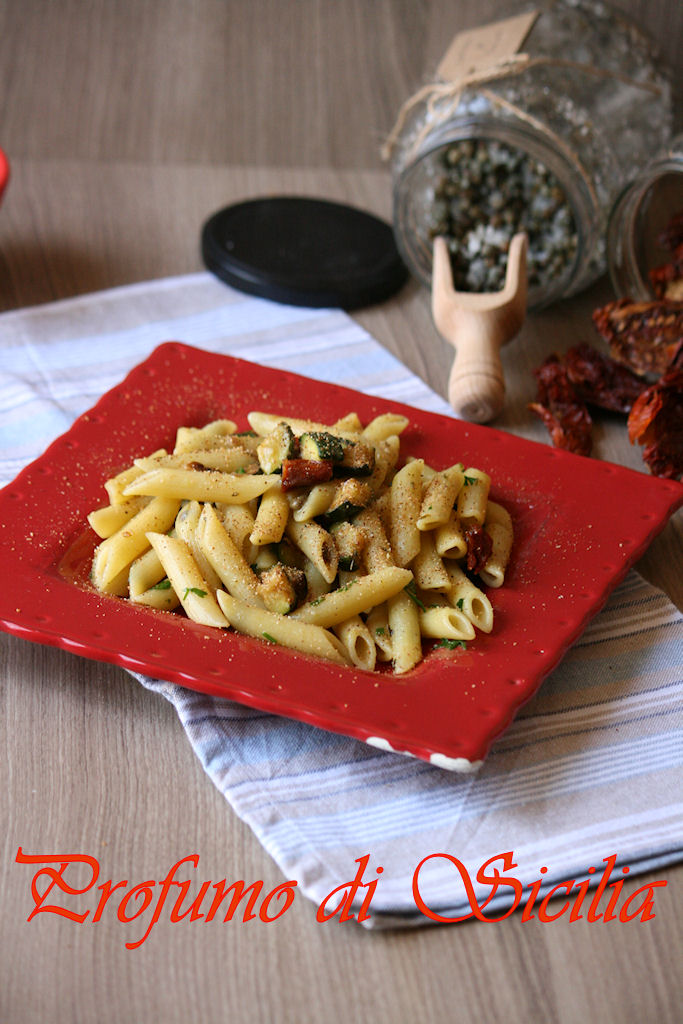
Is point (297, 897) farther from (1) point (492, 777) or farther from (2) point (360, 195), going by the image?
(2) point (360, 195)

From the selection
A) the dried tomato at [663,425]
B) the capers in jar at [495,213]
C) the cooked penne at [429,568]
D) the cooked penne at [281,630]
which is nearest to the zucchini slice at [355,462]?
the cooked penne at [429,568]

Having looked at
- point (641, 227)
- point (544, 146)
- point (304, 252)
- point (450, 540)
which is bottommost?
point (304, 252)

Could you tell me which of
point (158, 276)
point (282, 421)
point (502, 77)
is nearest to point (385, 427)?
point (282, 421)

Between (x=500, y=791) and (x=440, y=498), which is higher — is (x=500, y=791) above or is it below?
below

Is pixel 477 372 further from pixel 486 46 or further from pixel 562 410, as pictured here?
pixel 486 46

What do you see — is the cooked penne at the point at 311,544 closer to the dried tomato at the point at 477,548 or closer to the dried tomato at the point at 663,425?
the dried tomato at the point at 477,548

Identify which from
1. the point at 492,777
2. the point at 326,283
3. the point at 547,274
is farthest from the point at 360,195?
the point at 492,777
